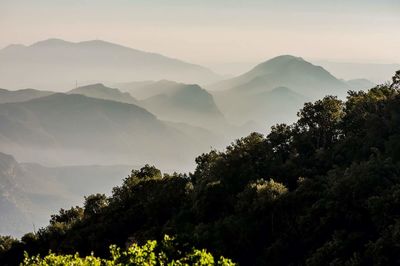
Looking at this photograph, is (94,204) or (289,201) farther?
(94,204)

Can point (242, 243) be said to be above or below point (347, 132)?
below

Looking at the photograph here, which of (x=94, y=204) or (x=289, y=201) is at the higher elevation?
(x=289, y=201)

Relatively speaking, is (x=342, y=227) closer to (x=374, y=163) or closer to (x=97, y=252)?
(x=374, y=163)

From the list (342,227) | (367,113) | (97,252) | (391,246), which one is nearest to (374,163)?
(342,227)

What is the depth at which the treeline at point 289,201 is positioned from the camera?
46.2 metres

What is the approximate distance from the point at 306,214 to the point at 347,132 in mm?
30208

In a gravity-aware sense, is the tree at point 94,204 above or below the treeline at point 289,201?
below

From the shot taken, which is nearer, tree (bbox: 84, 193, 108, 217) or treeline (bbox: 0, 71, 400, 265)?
treeline (bbox: 0, 71, 400, 265)

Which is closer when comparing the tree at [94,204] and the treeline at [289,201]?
the treeline at [289,201]

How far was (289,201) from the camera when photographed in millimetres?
56750

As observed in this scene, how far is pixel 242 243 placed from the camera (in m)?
54.8

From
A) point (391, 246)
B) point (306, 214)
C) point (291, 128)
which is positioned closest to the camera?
point (391, 246)

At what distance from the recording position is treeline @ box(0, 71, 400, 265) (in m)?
46.2

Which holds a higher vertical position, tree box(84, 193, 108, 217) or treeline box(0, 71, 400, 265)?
treeline box(0, 71, 400, 265)
